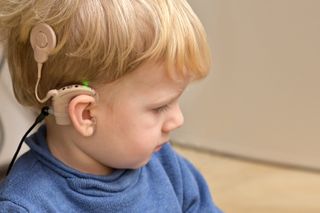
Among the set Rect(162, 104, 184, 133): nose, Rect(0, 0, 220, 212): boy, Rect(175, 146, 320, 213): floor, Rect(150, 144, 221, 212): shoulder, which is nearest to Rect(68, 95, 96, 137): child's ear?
Rect(0, 0, 220, 212): boy

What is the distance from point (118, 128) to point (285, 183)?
0.80m

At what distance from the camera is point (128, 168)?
97 cm

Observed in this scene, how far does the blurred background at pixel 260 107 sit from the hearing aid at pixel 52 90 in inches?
28.3

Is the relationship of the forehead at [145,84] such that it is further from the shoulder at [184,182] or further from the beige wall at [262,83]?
the beige wall at [262,83]

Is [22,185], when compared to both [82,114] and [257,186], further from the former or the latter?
[257,186]

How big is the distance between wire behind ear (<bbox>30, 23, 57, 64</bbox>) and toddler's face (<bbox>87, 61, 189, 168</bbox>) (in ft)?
0.29

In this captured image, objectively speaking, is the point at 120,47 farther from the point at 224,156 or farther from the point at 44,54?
the point at 224,156

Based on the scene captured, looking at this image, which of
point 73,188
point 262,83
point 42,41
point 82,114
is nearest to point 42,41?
point 42,41

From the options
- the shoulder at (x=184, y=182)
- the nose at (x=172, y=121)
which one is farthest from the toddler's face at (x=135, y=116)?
the shoulder at (x=184, y=182)

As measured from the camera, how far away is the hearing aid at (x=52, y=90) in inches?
32.3

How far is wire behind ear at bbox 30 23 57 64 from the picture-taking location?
2.68 feet

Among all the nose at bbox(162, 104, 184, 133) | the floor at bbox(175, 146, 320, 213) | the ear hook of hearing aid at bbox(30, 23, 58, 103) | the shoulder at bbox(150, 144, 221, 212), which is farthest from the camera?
the floor at bbox(175, 146, 320, 213)

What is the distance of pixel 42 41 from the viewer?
83cm

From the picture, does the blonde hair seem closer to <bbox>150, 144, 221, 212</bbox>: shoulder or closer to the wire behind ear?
the wire behind ear
